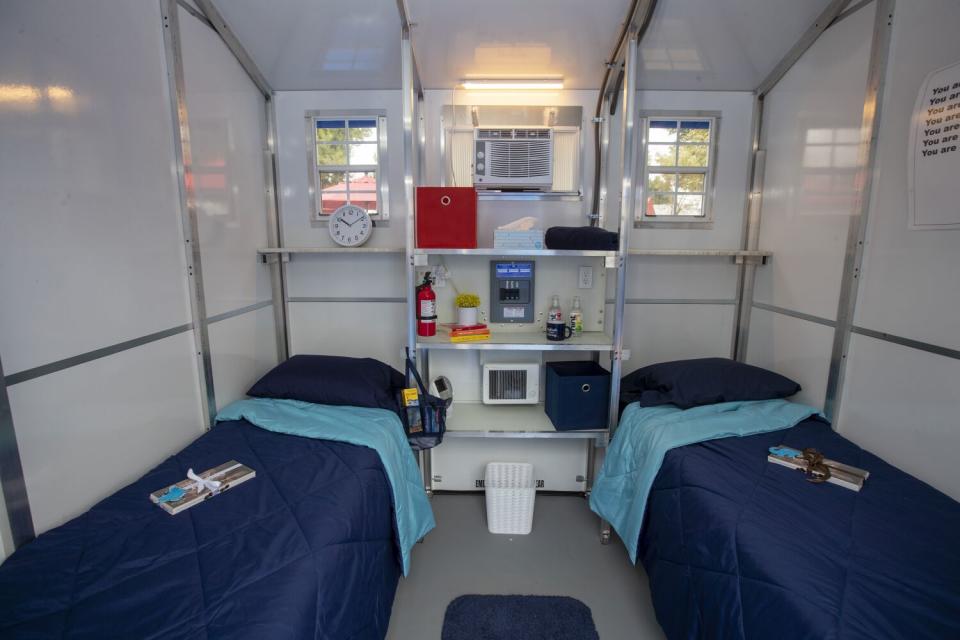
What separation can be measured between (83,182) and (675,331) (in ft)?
9.36

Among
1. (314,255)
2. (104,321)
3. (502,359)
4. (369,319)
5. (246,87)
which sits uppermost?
(246,87)

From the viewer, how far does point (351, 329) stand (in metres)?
2.72

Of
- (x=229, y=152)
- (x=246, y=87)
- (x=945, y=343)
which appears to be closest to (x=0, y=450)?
(x=229, y=152)

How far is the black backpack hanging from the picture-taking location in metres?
2.17

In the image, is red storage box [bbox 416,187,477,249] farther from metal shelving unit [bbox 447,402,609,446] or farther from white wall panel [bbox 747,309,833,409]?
white wall panel [bbox 747,309,833,409]

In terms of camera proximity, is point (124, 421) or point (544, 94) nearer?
point (124, 421)

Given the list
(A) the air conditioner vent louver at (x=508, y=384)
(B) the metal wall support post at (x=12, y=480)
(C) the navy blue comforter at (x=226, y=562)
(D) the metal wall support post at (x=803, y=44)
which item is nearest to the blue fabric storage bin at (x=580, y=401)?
(A) the air conditioner vent louver at (x=508, y=384)

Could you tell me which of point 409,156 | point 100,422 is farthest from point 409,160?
point 100,422

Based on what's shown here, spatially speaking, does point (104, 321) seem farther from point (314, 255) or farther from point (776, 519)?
point (776, 519)

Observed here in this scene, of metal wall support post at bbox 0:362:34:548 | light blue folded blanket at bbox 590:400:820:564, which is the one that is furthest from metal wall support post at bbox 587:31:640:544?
metal wall support post at bbox 0:362:34:548

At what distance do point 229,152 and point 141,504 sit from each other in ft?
5.24

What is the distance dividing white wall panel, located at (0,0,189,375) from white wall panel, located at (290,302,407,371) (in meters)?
0.92

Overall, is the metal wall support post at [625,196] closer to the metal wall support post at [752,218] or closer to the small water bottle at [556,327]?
the small water bottle at [556,327]

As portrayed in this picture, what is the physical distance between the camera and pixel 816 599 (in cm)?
108
